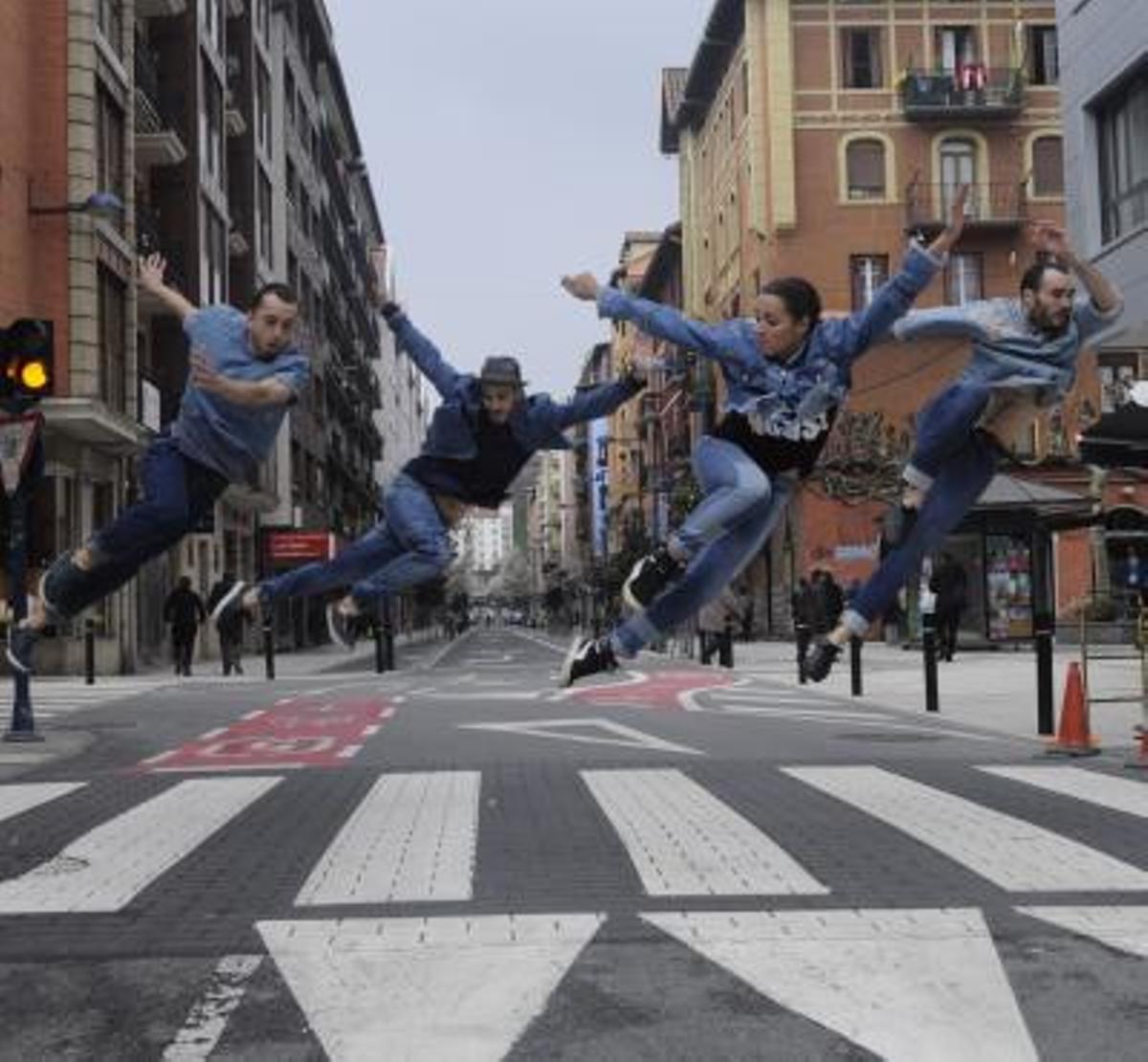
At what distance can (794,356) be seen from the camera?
8.04 meters

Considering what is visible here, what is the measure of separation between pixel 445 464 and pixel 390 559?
0.58 meters

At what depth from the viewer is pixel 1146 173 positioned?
73.3ft

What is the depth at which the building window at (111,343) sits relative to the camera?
1275 inches

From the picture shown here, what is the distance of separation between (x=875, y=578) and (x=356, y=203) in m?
95.4

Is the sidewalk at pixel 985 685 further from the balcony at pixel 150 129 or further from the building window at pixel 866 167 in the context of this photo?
the building window at pixel 866 167

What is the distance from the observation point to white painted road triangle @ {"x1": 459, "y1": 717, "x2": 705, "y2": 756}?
52.8 feet

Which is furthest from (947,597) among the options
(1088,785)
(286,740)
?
(1088,785)

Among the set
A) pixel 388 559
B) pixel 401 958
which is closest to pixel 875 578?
pixel 388 559

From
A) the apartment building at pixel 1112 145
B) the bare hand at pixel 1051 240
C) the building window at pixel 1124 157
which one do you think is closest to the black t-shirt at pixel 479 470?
the bare hand at pixel 1051 240

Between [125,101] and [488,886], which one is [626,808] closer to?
[488,886]

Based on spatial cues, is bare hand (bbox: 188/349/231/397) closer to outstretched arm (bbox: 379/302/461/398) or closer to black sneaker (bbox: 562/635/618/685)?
outstretched arm (bbox: 379/302/461/398)

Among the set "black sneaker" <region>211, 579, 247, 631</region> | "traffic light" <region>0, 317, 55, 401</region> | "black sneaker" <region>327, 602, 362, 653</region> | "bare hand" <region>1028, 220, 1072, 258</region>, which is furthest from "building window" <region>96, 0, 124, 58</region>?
"bare hand" <region>1028, 220, 1072, 258</region>

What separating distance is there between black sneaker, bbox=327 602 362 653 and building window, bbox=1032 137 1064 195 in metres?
47.5

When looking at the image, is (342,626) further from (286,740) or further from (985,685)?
(985,685)
